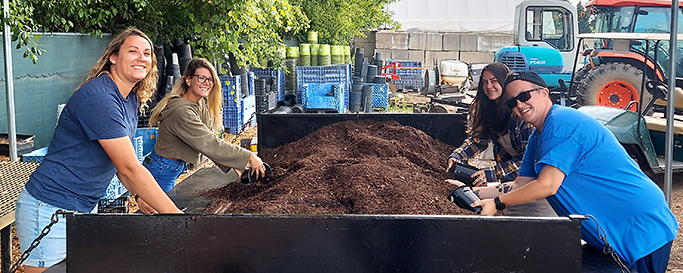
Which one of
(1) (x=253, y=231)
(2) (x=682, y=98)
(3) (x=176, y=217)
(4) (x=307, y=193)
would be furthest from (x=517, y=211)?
(2) (x=682, y=98)

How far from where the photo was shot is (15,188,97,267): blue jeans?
2.64 meters

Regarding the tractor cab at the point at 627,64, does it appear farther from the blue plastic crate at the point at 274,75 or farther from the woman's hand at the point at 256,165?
the woman's hand at the point at 256,165

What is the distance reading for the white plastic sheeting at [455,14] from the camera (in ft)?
113

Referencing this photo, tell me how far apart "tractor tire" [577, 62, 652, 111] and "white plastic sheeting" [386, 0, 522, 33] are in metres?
24.1

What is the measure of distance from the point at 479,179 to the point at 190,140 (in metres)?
1.81

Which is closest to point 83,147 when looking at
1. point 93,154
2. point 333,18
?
point 93,154

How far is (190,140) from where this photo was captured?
3.77m

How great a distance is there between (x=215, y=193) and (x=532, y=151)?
6.20 feet

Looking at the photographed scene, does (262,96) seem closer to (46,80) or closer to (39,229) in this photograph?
(46,80)

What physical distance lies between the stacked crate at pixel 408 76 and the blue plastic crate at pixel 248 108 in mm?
9667

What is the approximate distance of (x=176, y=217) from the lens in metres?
2.11

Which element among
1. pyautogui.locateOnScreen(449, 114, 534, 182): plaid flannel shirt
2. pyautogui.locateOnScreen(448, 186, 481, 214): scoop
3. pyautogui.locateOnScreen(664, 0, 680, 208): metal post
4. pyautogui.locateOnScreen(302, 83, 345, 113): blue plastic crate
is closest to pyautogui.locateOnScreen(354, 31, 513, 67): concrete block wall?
pyautogui.locateOnScreen(302, 83, 345, 113): blue plastic crate

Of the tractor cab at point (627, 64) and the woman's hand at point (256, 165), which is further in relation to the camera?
the tractor cab at point (627, 64)

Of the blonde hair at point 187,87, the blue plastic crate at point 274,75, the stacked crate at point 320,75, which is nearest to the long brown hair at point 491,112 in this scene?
the blonde hair at point 187,87
